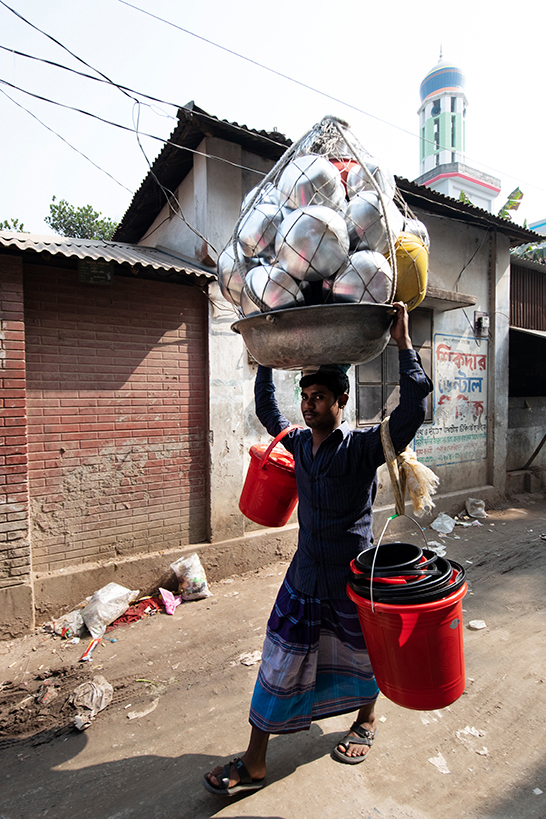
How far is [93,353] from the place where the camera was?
3.99m

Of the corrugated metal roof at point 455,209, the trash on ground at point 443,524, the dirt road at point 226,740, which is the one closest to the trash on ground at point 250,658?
the dirt road at point 226,740

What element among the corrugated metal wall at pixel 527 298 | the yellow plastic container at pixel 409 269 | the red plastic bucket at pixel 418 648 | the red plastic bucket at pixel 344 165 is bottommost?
the red plastic bucket at pixel 418 648

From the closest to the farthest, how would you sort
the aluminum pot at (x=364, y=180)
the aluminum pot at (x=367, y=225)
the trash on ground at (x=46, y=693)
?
1. the aluminum pot at (x=367, y=225)
2. the aluminum pot at (x=364, y=180)
3. the trash on ground at (x=46, y=693)

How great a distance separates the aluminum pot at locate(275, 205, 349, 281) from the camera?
1.52 meters

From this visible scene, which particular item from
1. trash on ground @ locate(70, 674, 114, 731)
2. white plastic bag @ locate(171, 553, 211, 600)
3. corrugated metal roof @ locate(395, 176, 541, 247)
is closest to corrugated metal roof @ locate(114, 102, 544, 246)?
corrugated metal roof @ locate(395, 176, 541, 247)

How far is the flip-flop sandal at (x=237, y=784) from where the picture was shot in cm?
193

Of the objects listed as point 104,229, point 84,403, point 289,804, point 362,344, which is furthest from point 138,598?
point 104,229

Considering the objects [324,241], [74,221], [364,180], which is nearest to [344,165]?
[364,180]

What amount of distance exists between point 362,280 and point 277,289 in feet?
0.97

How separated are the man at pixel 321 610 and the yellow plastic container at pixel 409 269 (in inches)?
17.6

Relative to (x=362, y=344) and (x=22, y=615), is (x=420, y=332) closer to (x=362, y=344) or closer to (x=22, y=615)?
(x=362, y=344)

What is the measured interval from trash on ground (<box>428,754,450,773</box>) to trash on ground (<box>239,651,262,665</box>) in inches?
50.8

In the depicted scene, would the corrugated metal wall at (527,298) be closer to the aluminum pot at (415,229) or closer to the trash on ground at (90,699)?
the aluminum pot at (415,229)

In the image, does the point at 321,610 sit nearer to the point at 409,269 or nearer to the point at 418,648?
the point at 418,648
